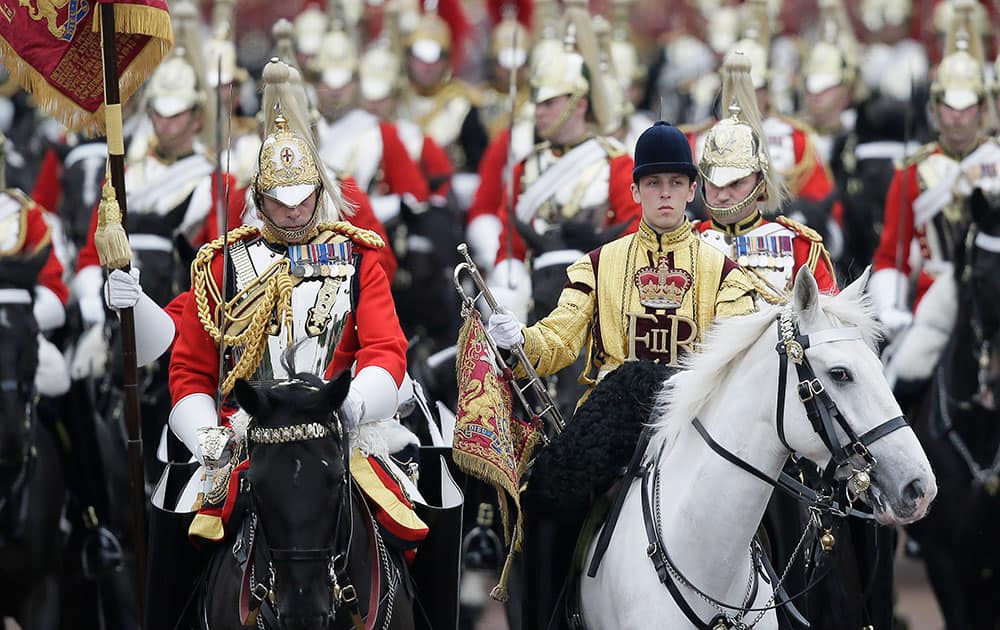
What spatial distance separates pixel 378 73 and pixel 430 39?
1.52m

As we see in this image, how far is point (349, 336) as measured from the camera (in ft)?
24.2

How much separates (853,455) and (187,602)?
2394 millimetres

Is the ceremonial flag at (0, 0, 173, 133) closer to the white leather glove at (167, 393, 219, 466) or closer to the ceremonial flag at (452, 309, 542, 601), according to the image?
the white leather glove at (167, 393, 219, 466)

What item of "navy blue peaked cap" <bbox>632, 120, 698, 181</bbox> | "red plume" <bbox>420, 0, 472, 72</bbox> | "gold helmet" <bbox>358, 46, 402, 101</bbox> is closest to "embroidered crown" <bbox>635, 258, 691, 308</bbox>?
"navy blue peaked cap" <bbox>632, 120, 698, 181</bbox>

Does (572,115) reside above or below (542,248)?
above

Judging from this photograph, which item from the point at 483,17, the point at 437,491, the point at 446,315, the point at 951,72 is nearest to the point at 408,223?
the point at 446,315

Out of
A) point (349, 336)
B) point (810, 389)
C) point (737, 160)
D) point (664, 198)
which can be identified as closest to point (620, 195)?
point (737, 160)

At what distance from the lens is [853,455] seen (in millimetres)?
6266

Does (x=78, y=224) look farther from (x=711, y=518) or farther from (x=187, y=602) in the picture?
(x=711, y=518)

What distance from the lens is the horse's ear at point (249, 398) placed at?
247 inches

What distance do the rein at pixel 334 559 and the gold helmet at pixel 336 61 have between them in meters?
7.76

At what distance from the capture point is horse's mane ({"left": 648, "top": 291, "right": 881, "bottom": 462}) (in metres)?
6.50

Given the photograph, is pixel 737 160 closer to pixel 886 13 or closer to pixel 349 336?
pixel 349 336

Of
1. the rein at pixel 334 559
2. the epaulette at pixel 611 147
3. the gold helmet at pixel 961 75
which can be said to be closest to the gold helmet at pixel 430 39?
the gold helmet at pixel 961 75
